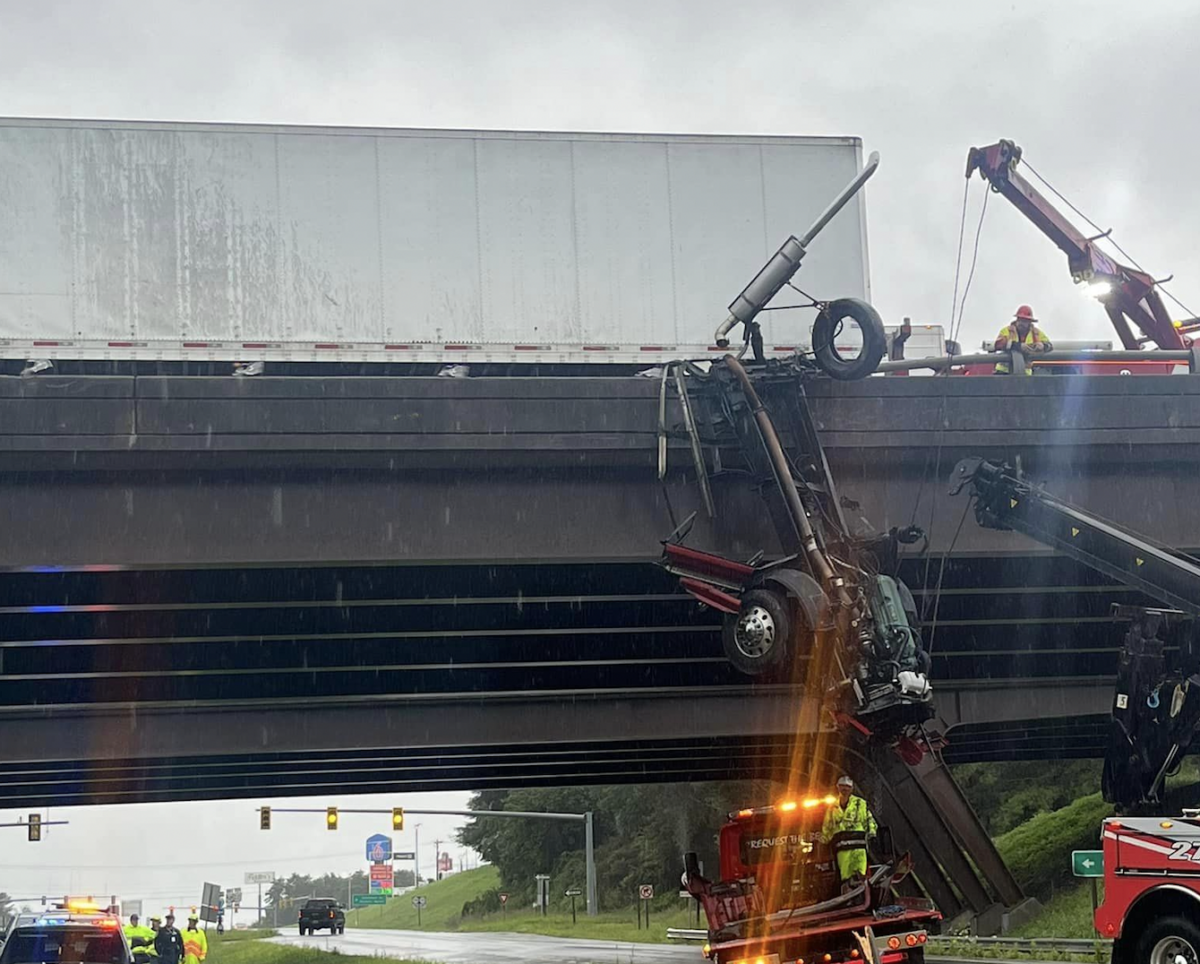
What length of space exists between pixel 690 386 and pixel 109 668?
37.6ft

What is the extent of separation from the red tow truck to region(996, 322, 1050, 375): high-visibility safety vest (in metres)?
9.44

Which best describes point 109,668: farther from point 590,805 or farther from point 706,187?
point 590,805

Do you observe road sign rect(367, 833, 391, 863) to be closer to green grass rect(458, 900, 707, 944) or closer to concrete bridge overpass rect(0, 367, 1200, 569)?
green grass rect(458, 900, 707, 944)

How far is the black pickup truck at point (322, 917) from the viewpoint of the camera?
70044 millimetres

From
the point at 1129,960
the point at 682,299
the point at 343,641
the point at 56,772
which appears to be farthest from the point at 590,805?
the point at 1129,960

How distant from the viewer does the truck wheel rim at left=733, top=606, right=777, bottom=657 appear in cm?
1669

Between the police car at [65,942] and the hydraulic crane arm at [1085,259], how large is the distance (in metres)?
16.7

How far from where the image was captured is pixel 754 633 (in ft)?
55.2

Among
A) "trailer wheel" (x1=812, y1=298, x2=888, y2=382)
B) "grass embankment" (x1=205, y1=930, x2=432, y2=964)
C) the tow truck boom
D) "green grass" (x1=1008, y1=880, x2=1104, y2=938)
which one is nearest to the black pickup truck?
"grass embankment" (x1=205, y1=930, x2=432, y2=964)

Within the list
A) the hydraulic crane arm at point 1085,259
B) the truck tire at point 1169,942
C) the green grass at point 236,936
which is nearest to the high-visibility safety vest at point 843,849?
the truck tire at point 1169,942

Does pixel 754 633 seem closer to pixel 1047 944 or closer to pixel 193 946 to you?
pixel 1047 944

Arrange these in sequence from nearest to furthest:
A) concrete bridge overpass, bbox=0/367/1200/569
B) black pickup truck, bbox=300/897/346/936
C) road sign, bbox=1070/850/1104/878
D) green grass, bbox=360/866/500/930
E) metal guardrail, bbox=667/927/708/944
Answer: road sign, bbox=1070/850/1104/878 < concrete bridge overpass, bbox=0/367/1200/569 < metal guardrail, bbox=667/927/708/944 < black pickup truck, bbox=300/897/346/936 < green grass, bbox=360/866/500/930

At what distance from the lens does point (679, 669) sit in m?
27.9

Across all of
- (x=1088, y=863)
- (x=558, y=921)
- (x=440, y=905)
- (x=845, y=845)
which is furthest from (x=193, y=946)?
(x=440, y=905)
